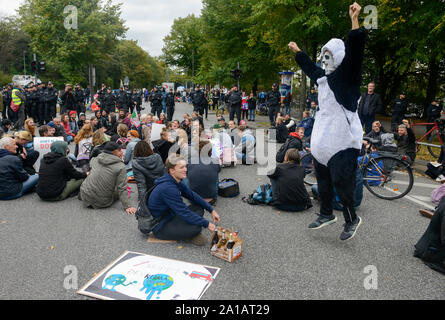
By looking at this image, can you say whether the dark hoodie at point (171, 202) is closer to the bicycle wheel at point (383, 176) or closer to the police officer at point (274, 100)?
the bicycle wheel at point (383, 176)

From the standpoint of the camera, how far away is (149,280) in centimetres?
365

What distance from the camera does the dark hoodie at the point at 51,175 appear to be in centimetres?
624

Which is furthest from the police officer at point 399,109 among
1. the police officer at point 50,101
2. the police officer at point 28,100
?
the police officer at point 28,100

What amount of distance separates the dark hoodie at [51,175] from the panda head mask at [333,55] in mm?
4728

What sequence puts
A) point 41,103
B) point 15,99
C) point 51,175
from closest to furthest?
1. point 51,175
2. point 15,99
3. point 41,103

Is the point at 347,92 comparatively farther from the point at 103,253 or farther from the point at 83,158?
the point at 83,158

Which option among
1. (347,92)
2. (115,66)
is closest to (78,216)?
(347,92)

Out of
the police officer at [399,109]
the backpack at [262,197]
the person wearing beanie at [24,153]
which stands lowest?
the backpack at [262,197]

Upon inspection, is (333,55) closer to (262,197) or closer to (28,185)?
(262,197)

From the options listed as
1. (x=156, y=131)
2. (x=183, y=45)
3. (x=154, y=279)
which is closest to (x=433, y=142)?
(x=156, y=131)

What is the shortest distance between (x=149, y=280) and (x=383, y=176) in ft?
16.8

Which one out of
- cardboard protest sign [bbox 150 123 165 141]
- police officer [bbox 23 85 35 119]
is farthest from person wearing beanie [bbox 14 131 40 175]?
police officer [bbox 23 85 35 119]

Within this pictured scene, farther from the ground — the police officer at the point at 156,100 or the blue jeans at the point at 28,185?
the police officer at the point at 156,100

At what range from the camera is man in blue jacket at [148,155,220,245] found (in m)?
4.33
